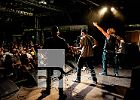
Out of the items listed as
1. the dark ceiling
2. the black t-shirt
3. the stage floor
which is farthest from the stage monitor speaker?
the dark ceiling

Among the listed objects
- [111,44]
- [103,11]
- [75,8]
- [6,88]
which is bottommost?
[6,88]

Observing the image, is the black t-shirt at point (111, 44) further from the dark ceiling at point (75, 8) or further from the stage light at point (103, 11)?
the stage light at point (103, 11)

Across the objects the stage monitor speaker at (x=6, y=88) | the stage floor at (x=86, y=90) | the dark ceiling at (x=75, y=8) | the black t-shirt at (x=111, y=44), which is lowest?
the stage floor at (x=86, y=90)

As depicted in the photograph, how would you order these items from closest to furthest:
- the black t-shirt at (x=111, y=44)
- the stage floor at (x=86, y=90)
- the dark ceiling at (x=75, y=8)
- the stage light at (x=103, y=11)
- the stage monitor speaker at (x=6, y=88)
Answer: the stage monitor speaker at (x=6, y=88) < the stage floor at (x=86, y=90) < the black t-shirt at (x=111, y=44) < the dark ceiling at (x=75, y=8) < the stage light at (x=103, y=11)

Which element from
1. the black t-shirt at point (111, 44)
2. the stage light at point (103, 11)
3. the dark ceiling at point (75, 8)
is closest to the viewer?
the black t-shirt at point (111, 44)

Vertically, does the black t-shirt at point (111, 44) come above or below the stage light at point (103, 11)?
below

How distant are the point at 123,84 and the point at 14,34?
65.2ft

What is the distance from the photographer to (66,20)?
19.4m

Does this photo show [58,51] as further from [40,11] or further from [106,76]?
[40,11]

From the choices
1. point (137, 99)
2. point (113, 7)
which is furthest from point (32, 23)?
point (137, 99)

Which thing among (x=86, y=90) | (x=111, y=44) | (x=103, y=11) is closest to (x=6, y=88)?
(x=86, y=90)

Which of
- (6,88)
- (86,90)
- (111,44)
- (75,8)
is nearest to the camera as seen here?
(6,88)

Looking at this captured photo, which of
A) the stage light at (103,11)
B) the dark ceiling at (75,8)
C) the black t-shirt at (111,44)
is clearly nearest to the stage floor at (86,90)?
the black t-shirt at (111,44)

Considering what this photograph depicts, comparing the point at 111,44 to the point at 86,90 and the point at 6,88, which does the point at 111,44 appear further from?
the point at 6,88
